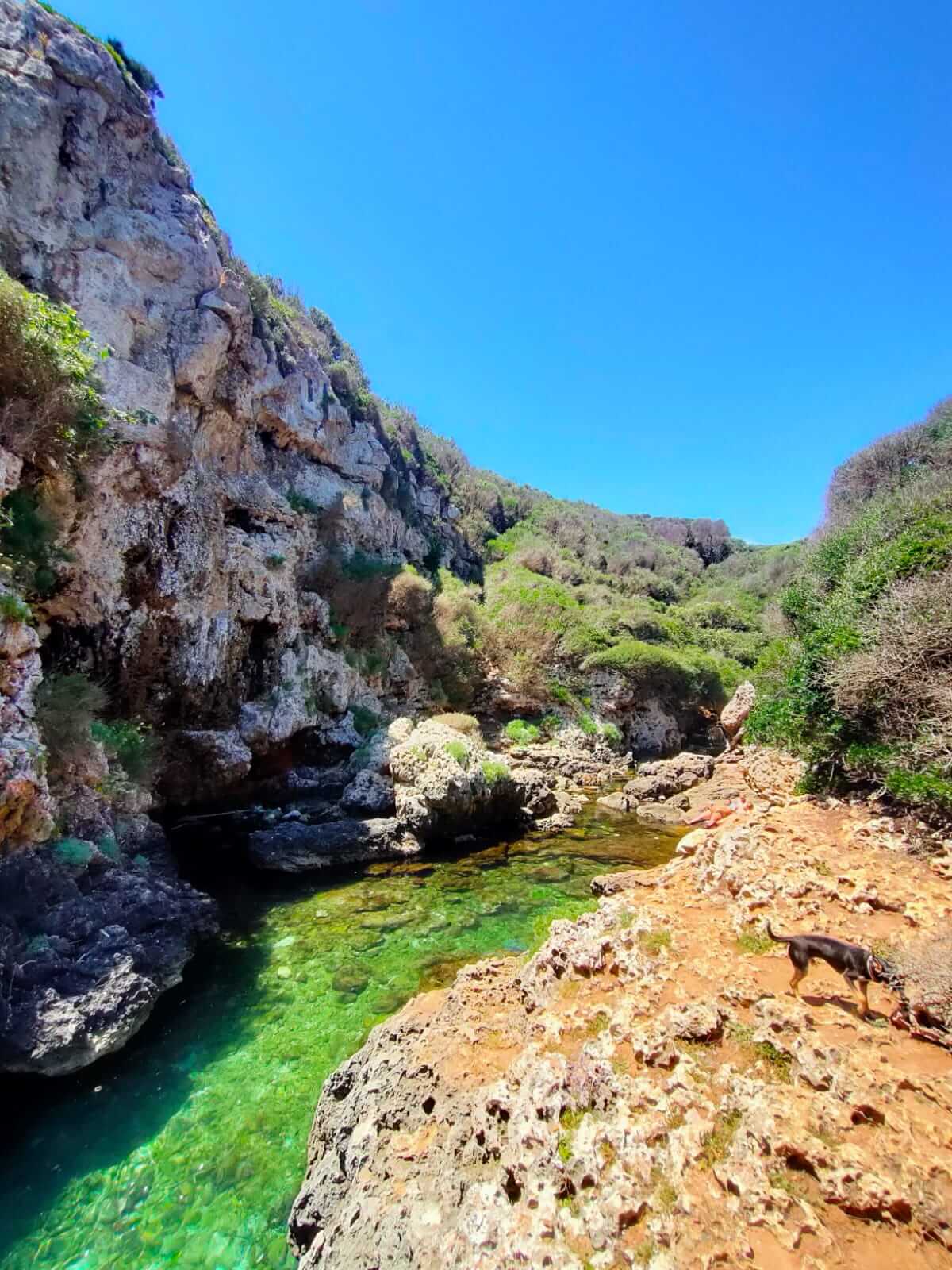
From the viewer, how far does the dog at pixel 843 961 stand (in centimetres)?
393

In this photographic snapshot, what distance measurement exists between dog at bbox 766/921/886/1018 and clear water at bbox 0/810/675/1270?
3.59 metres

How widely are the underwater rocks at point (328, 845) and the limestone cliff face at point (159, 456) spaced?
2.69m

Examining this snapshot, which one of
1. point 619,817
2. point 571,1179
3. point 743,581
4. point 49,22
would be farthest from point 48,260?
point 743,581

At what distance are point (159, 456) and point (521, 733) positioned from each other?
657 inches

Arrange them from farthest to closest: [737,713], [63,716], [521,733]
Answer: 1. [521,733]
2. [737,713]
3. [63,716]

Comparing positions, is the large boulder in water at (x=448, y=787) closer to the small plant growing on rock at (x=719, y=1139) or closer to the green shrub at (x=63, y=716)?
the green shrub at (x=63, y=716)

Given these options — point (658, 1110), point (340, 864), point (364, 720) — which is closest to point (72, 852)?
point (340, 864)

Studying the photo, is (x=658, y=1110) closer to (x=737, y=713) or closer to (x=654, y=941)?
(x=654, y=941)

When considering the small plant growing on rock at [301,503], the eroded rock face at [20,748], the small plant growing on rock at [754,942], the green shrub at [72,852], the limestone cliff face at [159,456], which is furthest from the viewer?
the small plant growing on rock at [301,503]

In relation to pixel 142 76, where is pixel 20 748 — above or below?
below

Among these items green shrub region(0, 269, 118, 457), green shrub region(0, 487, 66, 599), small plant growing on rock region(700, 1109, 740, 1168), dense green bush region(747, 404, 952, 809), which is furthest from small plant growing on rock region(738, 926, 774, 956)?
green shrub region(0, 269, 118, 457)

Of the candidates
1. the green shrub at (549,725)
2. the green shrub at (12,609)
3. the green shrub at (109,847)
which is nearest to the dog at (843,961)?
the green shrub at (109,847)

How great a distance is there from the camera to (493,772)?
13797 millimetres

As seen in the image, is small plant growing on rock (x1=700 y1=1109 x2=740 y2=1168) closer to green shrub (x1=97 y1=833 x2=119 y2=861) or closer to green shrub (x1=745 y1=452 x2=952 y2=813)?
green shrub (x1=745 y1=452 x2=952 y2=813)
